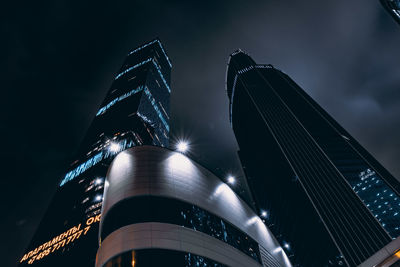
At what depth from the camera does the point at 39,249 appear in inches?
2210

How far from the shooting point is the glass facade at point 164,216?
21.7 meters

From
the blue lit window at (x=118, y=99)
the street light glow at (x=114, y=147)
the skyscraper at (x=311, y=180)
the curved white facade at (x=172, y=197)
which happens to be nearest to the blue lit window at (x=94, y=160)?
the street light glow at (x=114, y=147)

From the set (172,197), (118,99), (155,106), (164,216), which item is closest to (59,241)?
(172,197)

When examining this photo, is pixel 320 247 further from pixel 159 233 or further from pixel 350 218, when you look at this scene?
pixel 159 233

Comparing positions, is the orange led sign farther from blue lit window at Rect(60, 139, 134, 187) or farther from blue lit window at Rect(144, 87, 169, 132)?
blue lit window at Rect(144, 87, 169, 132)

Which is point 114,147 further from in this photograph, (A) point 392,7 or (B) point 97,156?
(A) point 392,7

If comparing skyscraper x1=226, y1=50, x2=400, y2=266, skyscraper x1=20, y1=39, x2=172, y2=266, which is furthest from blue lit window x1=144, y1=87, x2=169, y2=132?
skyscraper x1=226, y1=50, x2=400, y2=266

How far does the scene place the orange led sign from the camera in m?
50.8

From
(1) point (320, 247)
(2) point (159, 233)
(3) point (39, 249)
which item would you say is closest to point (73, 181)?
(3) point (39, 249)

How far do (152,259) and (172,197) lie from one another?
6684 millimetres

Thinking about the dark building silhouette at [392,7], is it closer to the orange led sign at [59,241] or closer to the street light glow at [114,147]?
the orange led sign at [59,241]

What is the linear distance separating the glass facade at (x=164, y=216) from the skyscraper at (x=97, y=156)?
31.9 meters

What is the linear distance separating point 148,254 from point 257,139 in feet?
383

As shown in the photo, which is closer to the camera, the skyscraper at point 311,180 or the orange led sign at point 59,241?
the orange led sign at point 59,241
